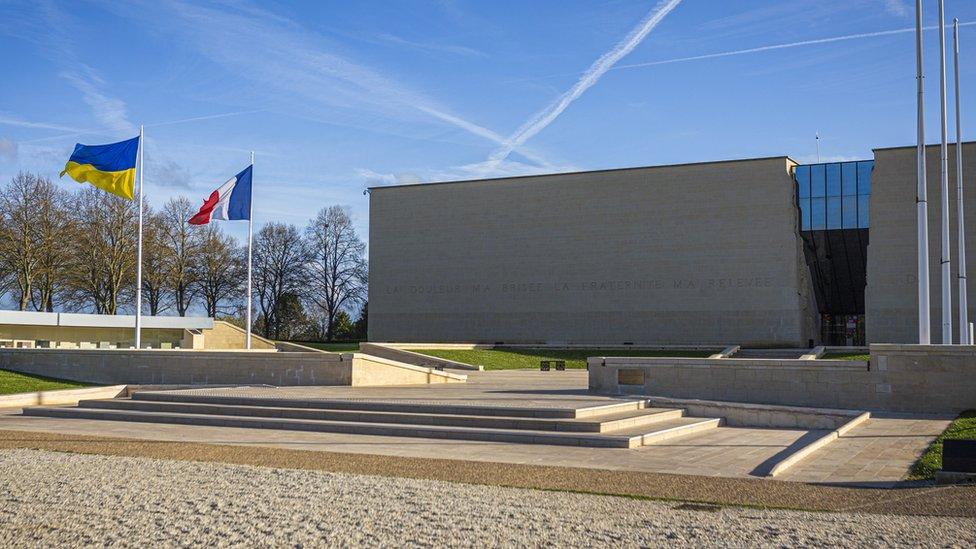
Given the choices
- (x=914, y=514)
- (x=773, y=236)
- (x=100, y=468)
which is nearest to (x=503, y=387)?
(x=100, y=468)

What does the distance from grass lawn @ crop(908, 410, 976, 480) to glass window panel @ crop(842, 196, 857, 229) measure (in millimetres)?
28481

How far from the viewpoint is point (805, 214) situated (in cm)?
4450

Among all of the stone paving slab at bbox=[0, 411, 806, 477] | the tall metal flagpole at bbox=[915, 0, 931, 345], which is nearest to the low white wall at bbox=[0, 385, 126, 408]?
the stone paving slab at bbox=[0, 411, 806, 477]

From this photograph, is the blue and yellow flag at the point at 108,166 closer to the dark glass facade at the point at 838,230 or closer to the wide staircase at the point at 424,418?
the wide staircase at the point at 424,418

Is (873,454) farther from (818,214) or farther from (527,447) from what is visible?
(818,214)

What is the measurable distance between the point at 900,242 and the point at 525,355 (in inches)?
742

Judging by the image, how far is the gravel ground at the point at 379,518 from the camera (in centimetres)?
728

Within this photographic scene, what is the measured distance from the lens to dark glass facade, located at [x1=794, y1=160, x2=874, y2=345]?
1709 inches

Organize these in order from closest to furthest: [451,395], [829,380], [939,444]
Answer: [939,444]
[829,380]
[451,395]

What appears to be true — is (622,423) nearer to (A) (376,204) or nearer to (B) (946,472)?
(B) (946,472)

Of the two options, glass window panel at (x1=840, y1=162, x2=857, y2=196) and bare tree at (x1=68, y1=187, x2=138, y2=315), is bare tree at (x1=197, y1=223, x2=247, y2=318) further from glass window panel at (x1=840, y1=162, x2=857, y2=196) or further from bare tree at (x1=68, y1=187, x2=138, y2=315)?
glass window panel at (x1=840, y1=162, x2=857, y2=196)

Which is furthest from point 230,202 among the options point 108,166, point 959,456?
point 959,456

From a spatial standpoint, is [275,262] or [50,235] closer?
[50,235]

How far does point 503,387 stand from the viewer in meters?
24.1
